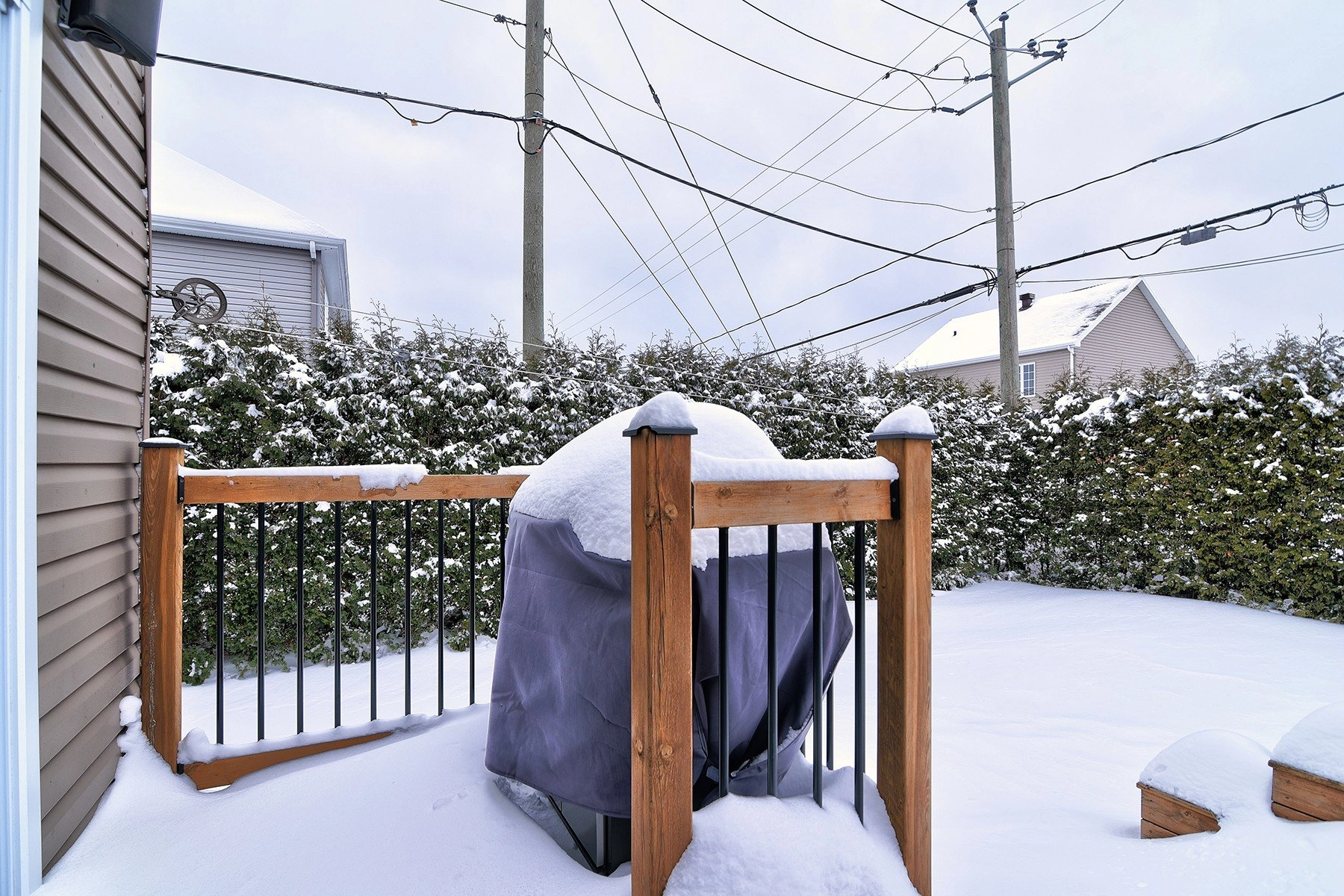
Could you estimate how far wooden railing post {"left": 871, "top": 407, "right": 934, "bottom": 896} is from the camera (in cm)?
126

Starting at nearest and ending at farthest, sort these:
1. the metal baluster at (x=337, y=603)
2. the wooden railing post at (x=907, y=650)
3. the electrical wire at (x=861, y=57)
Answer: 1. the wooden railing post at (x=907, y=650)
2. the metal baluster at (x=337, y=603)
3. the electrical wire at (x=861, y=57)

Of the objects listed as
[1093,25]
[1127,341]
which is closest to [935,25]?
[1093,25]

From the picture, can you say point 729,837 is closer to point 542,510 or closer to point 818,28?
point 542,510

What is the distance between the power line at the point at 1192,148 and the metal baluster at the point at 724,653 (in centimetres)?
846

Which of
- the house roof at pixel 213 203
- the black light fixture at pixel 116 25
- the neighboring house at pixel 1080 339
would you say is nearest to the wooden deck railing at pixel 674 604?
the black light fixture at pixel 116 25

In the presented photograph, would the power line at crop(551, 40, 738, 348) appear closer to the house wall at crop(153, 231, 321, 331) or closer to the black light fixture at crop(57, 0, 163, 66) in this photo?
the house wall at crop(153, 231, 321, 331)

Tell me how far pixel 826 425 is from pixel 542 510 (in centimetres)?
397

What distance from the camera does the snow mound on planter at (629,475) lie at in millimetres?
1161

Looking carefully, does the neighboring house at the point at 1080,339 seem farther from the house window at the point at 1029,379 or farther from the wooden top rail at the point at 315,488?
the wooden top rail at the point at 315,488

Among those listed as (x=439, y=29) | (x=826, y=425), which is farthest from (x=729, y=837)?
(x=439, y=29)

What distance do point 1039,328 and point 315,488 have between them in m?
17.1

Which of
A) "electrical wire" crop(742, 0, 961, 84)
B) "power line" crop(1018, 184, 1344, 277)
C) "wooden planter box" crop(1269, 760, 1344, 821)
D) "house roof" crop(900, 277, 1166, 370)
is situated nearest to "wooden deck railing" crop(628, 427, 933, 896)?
"wooden planter box" crop(1269, 760, 1344, 821)

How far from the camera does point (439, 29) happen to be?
699cm

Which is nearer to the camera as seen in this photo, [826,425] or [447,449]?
[447,449]
